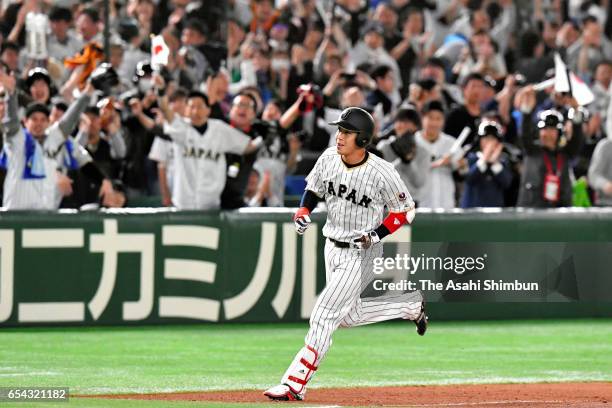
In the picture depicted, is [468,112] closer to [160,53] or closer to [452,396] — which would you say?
[160,53]

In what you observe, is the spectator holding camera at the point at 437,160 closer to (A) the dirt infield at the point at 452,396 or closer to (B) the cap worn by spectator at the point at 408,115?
(B) the cap worn by spectator at the point at 408,115

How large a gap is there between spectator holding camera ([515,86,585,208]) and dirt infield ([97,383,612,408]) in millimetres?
5085

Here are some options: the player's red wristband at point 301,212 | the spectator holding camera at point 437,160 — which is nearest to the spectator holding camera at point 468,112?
the spectator holding camera at point 437,160

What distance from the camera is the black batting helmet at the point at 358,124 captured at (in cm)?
968

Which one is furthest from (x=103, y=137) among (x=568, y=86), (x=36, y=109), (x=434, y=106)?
→ (x=568, y=86)

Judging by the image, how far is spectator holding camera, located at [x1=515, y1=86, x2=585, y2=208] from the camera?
15836 mm

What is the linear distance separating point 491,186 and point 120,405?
8.12m

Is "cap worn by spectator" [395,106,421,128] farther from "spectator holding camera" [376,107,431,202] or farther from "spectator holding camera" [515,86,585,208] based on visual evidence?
"spectator holding camera" [515,86,585,208]

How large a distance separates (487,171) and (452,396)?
251 inches

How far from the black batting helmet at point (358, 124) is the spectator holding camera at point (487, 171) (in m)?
6.45

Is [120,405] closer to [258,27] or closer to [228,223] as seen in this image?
[228,223]

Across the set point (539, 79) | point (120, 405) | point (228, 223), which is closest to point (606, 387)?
point (120, 405)

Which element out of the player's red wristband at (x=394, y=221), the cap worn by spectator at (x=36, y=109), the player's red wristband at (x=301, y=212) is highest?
the cap worn by spectator at (x=36, y=109)

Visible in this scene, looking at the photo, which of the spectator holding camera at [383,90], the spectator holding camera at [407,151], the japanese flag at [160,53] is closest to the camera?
the japanese flag at [160,53]
